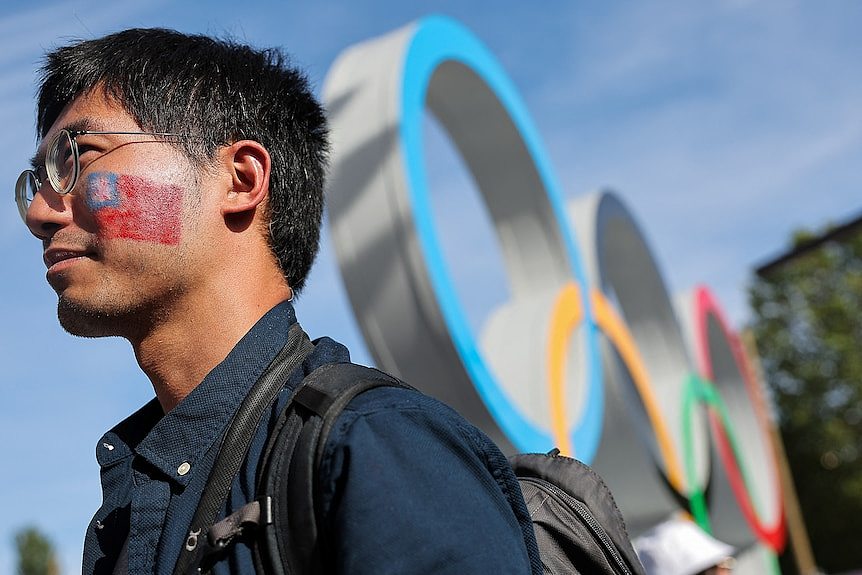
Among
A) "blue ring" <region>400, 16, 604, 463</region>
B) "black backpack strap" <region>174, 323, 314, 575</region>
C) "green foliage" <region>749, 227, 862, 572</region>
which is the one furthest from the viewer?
"green foliage" <region>749, 227, 862, 572</region>

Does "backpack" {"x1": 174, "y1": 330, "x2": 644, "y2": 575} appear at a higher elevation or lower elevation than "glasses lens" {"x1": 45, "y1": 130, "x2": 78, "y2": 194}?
lower

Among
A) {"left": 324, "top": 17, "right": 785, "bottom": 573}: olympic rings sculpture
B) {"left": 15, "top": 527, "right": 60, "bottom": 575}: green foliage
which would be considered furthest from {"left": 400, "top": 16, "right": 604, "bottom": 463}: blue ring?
{"left": 15, "top": 527, "right": 60, "bottom": 575}: green foliage

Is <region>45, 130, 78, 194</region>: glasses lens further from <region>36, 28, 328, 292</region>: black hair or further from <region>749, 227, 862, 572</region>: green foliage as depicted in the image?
<region>749, 227, 862, 572</region>: green foliage

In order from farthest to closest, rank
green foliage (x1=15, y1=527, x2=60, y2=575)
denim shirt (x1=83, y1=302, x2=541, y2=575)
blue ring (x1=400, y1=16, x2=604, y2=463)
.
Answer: green foliage (x1=15, y1=527, x2=60, y2=575)
blue ring (x1=400, y1=16, x2=604, y2=463)
denim shirt (x1=83, y1=302, x2=541, y2=575)

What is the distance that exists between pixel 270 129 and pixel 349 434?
0.80 m

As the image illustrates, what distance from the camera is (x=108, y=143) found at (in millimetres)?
1789

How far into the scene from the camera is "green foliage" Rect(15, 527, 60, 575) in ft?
200

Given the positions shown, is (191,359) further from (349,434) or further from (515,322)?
(515,322)

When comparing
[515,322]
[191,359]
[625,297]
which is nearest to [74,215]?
[191,359]

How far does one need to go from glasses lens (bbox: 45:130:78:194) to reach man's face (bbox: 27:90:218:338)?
0.05 ft

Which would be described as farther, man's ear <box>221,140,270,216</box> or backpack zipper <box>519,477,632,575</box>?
man's ear <box>221,140,270,216</box>

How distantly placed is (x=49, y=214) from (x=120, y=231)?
0.15 m

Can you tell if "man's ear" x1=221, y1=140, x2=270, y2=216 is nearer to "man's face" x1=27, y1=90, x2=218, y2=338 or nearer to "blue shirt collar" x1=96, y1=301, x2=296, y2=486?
"man's face" x1=27, y1=90, x2=218, y2=338

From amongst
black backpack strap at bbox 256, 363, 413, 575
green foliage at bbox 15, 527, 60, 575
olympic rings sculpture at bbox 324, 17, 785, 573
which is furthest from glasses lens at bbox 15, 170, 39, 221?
green foliage at bbox 15, 527, 60, 575
